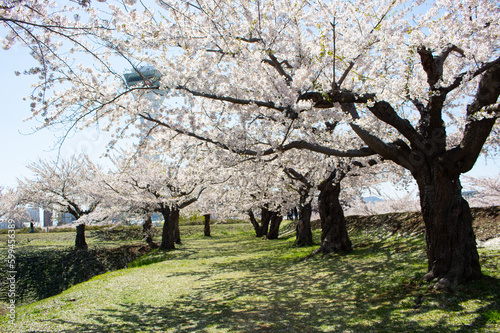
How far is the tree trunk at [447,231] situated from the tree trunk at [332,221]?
5890 millimetres

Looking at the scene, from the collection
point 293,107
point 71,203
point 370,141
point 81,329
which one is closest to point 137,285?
point 81,329

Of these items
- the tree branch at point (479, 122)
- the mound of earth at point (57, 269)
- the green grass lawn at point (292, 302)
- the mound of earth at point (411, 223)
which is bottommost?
the mound of earth at point (57, 269)

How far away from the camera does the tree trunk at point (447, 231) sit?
5836 millimetres

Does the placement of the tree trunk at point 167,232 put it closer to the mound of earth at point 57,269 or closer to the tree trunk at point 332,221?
the mound of earth at point 57,269

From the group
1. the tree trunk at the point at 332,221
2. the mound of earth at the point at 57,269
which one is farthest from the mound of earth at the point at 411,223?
the mound of earth at the point at 57,269

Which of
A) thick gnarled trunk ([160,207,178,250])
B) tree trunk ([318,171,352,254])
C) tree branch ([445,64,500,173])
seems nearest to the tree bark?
thick gnarled trunk ([160,207,178,250])

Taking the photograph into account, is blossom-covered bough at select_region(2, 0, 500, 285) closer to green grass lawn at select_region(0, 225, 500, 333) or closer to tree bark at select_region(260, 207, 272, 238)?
green grass lawn at select_region(0, 225, 500, 333)

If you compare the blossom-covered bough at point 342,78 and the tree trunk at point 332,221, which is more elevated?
the blossom-covered bough at point 342,78

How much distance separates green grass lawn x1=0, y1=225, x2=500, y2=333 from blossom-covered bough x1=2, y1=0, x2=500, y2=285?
0.97 metres

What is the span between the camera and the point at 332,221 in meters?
12.4

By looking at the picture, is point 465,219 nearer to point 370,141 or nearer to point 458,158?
point 458,158

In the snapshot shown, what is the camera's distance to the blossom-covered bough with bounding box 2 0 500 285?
5.92m

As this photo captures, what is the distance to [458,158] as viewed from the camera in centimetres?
594

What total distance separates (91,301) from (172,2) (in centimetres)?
725
